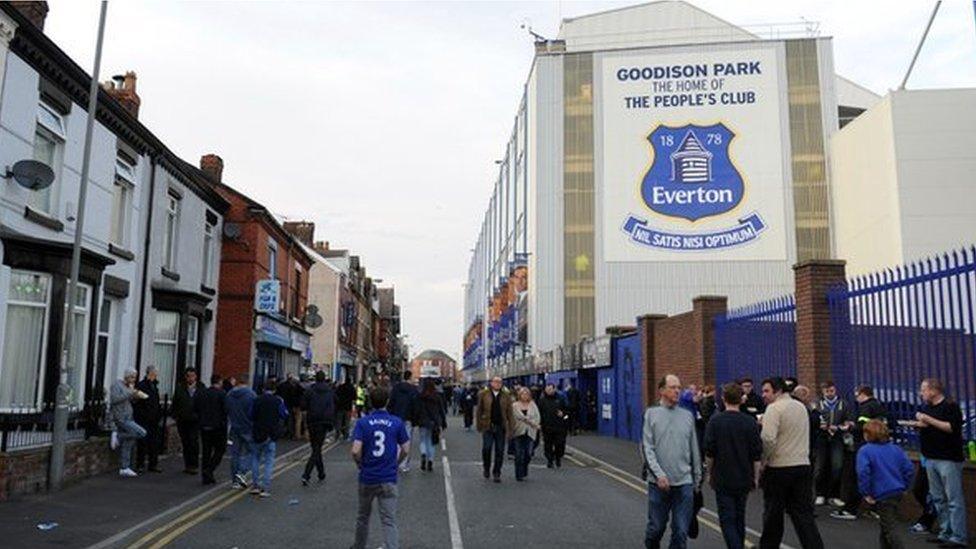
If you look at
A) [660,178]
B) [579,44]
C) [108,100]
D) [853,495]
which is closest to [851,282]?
[853,495]

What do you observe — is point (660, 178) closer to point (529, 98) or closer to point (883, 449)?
point (529, 98)

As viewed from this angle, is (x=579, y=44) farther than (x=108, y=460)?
Yes

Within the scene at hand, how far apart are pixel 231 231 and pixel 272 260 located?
3851 mm

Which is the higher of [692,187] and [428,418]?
[692,187]

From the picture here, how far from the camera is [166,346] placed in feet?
63.0

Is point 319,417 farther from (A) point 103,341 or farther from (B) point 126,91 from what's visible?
(B) point 126,91

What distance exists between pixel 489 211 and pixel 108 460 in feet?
291

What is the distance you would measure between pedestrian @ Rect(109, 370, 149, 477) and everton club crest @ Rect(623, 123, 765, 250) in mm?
44909

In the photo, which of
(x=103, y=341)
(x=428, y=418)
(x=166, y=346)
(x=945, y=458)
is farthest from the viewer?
(x=166, y=346)

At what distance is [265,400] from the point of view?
39.2 feet

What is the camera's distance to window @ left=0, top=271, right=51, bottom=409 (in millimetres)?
12328

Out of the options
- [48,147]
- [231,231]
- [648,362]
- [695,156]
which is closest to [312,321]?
[231,231]

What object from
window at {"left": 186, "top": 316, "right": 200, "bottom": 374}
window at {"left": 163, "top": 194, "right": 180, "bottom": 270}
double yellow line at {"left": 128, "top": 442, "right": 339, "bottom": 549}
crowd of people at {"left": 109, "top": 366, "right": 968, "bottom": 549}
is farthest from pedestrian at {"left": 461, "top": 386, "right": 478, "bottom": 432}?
double yellow line at {"left": 128, "top": 442, "right": 339, "bottom": 549}

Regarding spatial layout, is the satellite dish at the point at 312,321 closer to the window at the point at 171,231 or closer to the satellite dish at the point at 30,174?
the window at the point at 171,231
